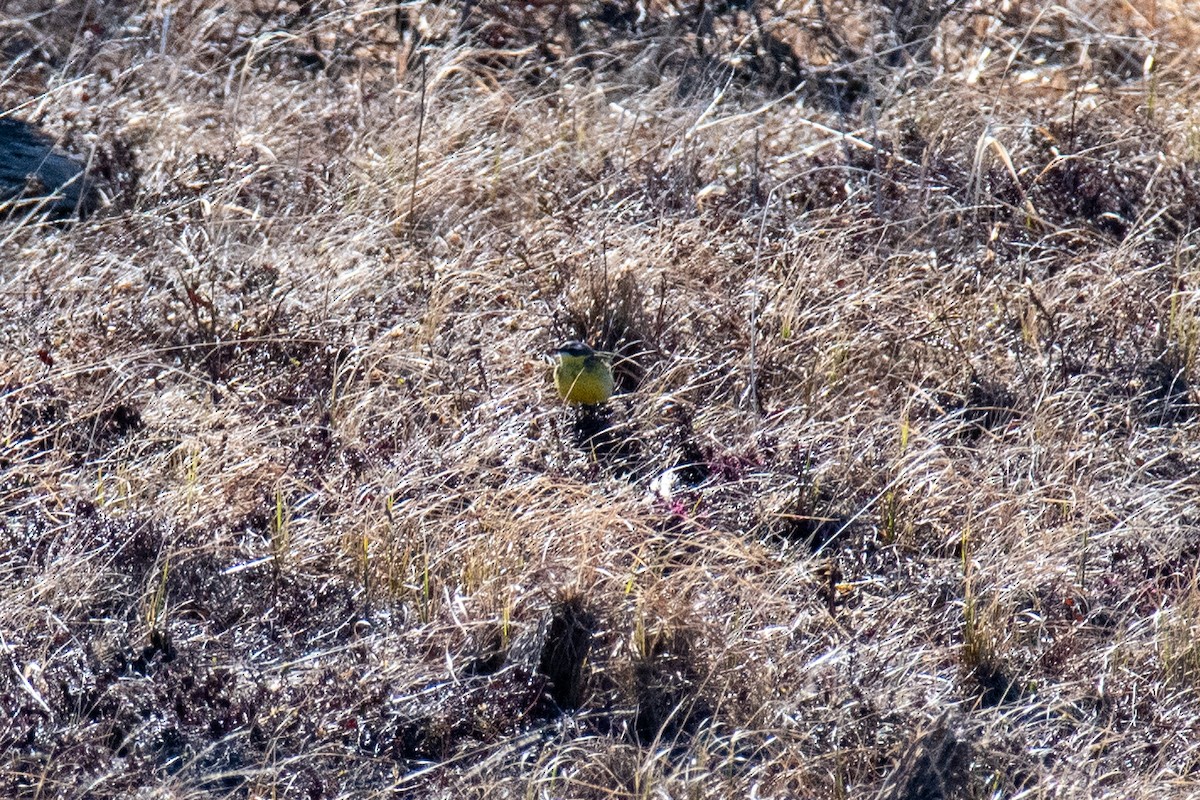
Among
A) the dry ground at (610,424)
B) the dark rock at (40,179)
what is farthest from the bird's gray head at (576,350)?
the dark rock at (40,179)

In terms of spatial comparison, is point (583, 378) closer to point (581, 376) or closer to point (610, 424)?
point (581, 376)

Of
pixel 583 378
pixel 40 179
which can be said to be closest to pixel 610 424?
pixel 583 378

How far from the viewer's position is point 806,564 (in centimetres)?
330

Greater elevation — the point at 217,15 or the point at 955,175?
the point at 217,15

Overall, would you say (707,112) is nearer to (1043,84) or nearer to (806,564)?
(1043,84)

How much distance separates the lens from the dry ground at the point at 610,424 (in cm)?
282

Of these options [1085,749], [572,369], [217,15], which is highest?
[217,15]

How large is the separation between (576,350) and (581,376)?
0.26 ft

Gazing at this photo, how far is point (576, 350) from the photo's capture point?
387cm

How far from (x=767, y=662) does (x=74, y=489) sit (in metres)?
1.77

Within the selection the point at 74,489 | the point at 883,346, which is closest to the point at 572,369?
the point at 883,346

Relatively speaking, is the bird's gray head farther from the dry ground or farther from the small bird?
the dry ground

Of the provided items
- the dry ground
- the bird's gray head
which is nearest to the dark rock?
the dry ground

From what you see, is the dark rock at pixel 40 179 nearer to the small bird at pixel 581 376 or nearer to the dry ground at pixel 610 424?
the dry ground at pixel 610 424
